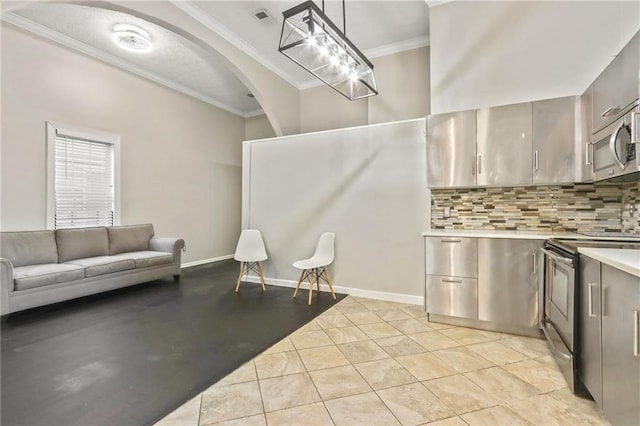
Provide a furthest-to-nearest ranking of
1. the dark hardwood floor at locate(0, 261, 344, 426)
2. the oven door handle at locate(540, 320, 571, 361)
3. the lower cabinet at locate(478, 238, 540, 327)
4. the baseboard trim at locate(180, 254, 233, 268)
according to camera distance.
→ the baseboard trim at locate(180, 254, 233, 268) → the lower cabinet at locate(478, 238, 540, 327) → the oven door handle at locate(540, 320, 571, 361) → the dark hardwood floor at locate(0, 261, 344, 426)

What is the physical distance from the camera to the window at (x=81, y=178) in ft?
13.9

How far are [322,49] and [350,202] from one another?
194 cm

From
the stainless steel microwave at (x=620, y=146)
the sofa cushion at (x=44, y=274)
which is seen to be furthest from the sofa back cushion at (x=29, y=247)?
the stainless steel microwave at (x=620, y=146)

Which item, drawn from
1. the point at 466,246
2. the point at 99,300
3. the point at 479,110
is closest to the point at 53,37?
the point at 99,300

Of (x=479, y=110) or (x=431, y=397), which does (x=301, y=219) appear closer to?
(x=479, y=110)

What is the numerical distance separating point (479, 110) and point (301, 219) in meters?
→ 2.60

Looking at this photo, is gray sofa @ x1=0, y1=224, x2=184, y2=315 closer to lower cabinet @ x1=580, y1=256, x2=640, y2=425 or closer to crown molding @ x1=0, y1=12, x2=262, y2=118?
crown molding @ x1=0, y1=12, x2=262, y2=118

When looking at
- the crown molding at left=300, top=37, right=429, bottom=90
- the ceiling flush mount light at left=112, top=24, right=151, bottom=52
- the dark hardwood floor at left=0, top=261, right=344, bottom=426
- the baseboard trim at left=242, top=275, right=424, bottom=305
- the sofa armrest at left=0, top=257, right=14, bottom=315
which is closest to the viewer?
the dark hardwood floor at left=0, top=261, right=344, bottom=426

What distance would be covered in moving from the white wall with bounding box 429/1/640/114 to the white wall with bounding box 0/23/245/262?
4793mm

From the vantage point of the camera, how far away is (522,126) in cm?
289

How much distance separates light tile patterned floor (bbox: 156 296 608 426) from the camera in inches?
65.4

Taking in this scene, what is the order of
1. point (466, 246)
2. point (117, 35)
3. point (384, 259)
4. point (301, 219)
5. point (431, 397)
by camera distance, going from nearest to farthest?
point (431, 397) → point (466, 246) → point (384, 259) → point (117, 35) → point (301, 219)

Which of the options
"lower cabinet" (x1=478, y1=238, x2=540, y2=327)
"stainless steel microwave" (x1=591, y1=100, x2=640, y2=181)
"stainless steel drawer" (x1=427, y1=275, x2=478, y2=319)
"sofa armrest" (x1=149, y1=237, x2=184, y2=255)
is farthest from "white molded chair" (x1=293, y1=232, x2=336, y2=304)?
"stainless steel microwave" (x1=591, y1=100, x2=640, y2=181)

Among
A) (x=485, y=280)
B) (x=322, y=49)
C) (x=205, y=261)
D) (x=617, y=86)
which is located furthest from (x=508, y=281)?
(x=205, y=261)
